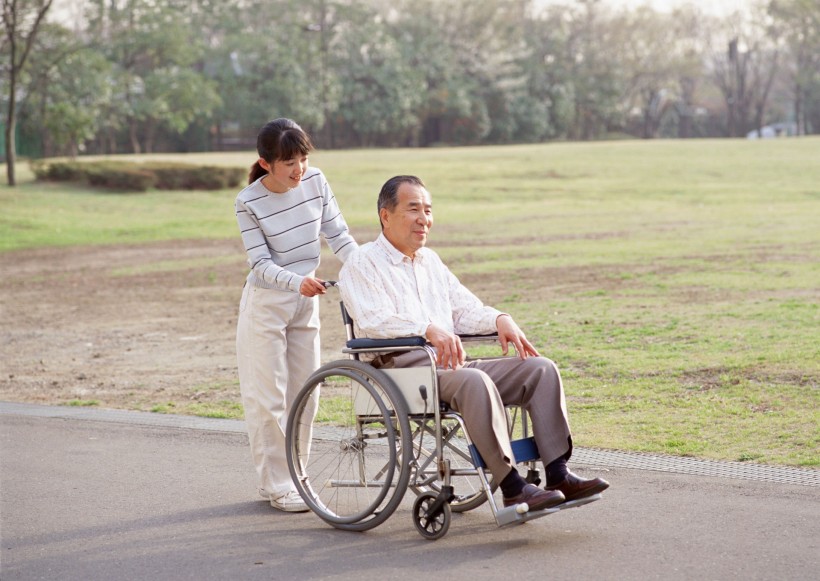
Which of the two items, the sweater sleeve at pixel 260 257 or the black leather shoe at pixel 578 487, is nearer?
the black leather shoe at pixel 578 487

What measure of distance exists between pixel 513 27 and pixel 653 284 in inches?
2295

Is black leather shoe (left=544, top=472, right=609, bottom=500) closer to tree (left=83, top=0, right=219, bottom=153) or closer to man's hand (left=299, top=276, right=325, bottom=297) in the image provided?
man's hand (left=299, top=276, right=325, bottom=297)

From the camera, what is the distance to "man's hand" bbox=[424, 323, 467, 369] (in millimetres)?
4746

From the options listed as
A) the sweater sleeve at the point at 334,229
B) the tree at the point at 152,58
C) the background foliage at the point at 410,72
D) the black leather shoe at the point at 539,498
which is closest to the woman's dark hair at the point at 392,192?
the sweater sleeve at the point at 334,229

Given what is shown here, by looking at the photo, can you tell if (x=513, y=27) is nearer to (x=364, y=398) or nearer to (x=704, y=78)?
(x=704, y=78)

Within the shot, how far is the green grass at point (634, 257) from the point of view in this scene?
738cm

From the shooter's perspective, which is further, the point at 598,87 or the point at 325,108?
the point at 598,87

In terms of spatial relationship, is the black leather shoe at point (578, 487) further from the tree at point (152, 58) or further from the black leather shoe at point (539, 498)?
the tree at point (152, 58)

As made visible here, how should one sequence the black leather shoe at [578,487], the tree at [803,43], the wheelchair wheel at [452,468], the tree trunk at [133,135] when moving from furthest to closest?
the tree at [803,43], the tree trunk at [133,135], the wheelchair wheel at [452,468], the black leather shoe at [578,487]

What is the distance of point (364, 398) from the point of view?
495cm

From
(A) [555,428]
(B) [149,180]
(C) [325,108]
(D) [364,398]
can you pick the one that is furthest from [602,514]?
(C) [325,108]

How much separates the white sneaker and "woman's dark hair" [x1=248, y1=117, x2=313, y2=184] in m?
1.47

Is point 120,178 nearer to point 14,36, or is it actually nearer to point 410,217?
point 14,36

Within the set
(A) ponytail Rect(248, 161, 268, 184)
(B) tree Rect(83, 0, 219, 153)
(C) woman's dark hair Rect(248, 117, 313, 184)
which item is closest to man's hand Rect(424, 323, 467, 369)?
(C) woman's dark hair Rect(248, 117, 313, 184)
